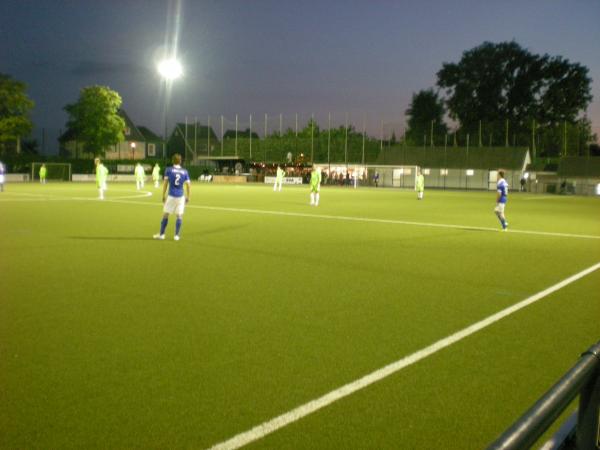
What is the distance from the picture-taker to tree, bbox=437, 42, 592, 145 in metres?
80.1

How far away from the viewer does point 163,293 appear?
8070mm

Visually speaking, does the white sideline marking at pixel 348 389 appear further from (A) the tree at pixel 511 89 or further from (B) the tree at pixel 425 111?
(B) the tree at pixel 425 111

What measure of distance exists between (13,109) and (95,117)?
32.5 ft

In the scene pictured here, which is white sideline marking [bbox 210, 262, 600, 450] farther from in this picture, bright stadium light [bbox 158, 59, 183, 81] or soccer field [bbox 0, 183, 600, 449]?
bright stadium light [bbox 158, 59, 183, 81]

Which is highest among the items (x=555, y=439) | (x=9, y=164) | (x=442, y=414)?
(x=9, y=164)

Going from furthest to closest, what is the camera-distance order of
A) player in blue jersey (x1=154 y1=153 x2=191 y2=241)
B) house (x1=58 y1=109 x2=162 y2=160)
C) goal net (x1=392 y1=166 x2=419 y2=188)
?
house (x1=58 y1=109 x2=162 y2=160), goal net (x1=392 y1=166 x2=419 y2=188), player in blue jersey (x1=154 y1=153 x2=191 y2=241)

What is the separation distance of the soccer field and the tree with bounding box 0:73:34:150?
6240 centimetres

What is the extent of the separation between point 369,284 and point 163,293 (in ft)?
10.8

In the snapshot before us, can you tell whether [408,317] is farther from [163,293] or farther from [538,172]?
[538,172]

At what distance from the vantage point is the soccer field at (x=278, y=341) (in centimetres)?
392

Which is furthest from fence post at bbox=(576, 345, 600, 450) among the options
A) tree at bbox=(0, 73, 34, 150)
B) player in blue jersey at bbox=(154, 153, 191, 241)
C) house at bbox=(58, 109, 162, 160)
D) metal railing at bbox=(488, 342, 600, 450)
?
house at bbox=(58, 109, 162, 160)

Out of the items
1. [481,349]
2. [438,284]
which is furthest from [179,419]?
[438,284]

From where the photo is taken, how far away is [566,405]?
6.13 feet

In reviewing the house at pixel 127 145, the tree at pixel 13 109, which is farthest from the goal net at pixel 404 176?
the house at pixel 127 145
